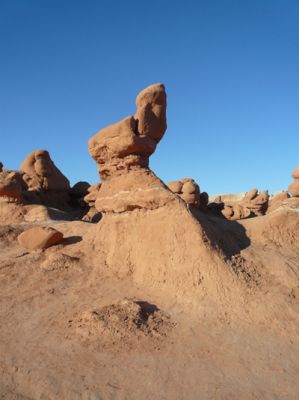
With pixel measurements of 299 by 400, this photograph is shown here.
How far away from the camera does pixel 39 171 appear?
1733 cm

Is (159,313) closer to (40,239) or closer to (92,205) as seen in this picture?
(40,239)

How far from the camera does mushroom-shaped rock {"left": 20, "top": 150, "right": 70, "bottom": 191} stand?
1714cm

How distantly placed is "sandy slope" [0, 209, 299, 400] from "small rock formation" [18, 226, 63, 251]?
264 millimetres

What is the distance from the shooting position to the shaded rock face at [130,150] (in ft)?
23.5

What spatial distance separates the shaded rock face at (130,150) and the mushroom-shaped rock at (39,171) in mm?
10174

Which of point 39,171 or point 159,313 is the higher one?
point 39,171

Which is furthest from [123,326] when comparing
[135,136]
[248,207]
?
[248,207]

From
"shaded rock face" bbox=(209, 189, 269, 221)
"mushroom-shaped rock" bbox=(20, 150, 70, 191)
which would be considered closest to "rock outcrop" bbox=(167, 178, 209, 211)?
"shaded rock face" bbox=(209, 189, 269, 221)

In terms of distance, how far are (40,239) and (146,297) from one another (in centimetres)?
320

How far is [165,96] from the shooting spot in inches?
303

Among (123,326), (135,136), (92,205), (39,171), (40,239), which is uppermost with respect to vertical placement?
(39,171)

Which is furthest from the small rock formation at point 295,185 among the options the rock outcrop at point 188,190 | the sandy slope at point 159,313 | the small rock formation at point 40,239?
the small rock formation at point 40,239

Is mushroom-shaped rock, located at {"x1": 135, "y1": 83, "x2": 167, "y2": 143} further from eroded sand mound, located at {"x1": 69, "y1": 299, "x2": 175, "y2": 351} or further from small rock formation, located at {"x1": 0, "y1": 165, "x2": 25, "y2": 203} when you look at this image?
small rock formation, located at {"x1": 0, "y1": 165, "x2": 25, "y2": 203}

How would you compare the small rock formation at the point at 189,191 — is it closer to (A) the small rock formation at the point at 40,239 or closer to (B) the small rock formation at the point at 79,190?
(B) the small rock formation at the point at 79,190
